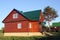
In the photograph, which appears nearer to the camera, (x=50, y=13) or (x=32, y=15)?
(x=32, y=15)

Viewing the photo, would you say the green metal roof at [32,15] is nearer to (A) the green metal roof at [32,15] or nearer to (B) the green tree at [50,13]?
(A) the green metal roof at [32,15]

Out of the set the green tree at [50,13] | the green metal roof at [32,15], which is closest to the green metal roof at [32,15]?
the green metal roof at [32,15]

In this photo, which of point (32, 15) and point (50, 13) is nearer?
point (32, 15)

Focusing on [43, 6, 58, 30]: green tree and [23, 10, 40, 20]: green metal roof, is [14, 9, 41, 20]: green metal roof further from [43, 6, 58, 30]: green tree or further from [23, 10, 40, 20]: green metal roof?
[43, 6, 58, 30]: green tree

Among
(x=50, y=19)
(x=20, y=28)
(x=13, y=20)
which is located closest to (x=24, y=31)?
(x=20, y=28)

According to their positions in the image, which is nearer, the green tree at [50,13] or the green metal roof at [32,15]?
the green metal roof at [32,15]

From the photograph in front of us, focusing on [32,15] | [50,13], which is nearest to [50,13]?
[50,13]

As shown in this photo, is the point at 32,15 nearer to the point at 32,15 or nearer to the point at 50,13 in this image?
the point at 32,15

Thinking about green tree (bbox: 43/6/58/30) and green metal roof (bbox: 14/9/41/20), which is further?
green tree (bbox: 43/6/58/30)

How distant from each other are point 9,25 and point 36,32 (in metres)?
7.98

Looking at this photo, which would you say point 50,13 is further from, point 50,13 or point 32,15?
point 32,15

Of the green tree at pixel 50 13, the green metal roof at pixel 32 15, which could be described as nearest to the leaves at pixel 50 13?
the green tree at pixel 50 13

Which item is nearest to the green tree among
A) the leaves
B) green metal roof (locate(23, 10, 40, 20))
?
the leaves

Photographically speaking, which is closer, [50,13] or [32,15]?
[32,15]
